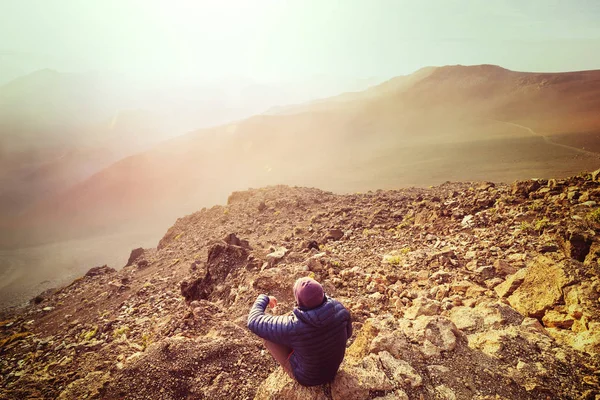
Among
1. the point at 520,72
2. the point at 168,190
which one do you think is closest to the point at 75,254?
the point at 168,190

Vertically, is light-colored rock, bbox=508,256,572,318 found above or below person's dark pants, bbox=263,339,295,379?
below

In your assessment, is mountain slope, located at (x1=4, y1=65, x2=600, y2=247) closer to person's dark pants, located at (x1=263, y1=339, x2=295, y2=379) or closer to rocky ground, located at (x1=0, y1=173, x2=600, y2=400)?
rocky ground, located at (x1=0, y1=173, x2=600, y2=400)

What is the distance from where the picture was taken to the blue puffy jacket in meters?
2.07

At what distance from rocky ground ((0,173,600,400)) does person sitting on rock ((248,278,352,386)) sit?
30 cm

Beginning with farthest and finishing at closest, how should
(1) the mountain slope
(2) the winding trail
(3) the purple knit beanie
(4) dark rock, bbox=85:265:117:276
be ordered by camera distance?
(1) the mountain slope, (2) the winding trail, (4) dark rock, bbox=85:265:117:276, (3) the purple knit beanie

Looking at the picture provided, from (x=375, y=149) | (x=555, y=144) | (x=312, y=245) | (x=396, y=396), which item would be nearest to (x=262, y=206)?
(x=312, y=245)

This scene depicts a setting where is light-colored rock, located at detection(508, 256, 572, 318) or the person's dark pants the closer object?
the person's dark pants

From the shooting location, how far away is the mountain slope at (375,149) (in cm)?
3422

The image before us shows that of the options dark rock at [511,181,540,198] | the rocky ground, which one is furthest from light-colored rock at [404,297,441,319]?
dark rock at [511,181,540,198]

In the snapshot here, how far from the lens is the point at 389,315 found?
11.8ft

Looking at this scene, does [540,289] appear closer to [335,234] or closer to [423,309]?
[423,309]

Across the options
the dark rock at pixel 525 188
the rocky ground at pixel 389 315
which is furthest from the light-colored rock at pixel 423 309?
the dark rock at pixel 525 188

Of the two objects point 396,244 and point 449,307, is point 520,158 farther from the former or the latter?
point 449,307

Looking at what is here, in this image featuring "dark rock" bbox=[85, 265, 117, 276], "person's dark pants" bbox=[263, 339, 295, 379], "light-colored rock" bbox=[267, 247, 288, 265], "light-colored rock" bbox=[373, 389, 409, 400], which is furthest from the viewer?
"dark rock" bbox=[85, 265, 117, 276]
